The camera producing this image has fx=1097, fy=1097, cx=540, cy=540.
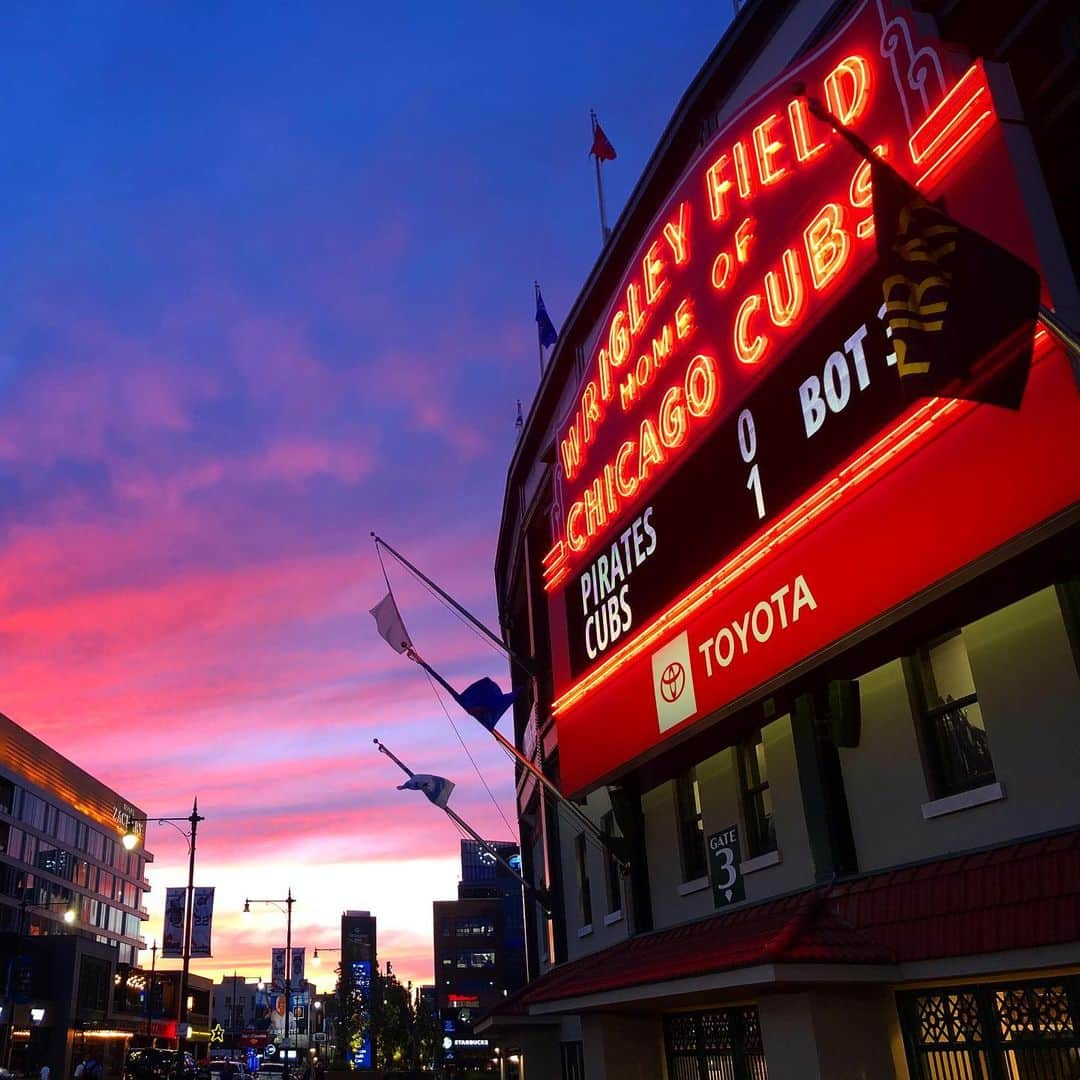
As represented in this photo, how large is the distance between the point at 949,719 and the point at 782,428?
12.1ft

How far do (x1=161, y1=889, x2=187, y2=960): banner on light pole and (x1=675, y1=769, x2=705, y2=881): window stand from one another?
1853 inches

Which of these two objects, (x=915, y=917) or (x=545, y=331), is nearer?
(x=915, y=917)

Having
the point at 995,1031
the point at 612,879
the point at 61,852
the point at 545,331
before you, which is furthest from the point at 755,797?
the point at 61,852

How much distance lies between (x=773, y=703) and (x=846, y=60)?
7781 mm

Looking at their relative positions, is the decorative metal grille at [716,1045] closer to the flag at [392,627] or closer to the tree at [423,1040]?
the flag at [392,627]

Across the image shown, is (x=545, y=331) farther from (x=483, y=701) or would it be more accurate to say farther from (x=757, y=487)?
(x=757, y=487)

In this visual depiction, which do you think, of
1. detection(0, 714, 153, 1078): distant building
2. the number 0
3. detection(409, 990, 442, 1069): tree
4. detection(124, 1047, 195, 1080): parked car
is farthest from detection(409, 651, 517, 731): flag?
detection(409, 990, 442, 1069): tree

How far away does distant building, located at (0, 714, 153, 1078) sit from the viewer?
208 feet

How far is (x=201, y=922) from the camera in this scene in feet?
193

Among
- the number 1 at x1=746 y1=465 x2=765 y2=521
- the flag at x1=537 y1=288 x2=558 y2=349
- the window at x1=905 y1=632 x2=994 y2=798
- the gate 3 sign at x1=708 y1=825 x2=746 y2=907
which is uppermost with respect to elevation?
the flag at x1=537 y1=288 x2=558 y2=349

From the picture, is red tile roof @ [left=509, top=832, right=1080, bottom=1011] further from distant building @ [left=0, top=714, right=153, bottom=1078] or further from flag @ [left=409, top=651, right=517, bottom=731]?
distant building @ [left=0, top=714, right=153, bottom=1078]

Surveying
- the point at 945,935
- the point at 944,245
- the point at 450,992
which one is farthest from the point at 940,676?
the point at 450,992

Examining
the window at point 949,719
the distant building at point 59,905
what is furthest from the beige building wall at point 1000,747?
the distant building at point 59,905

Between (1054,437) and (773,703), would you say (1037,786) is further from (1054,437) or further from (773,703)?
(773,703)
